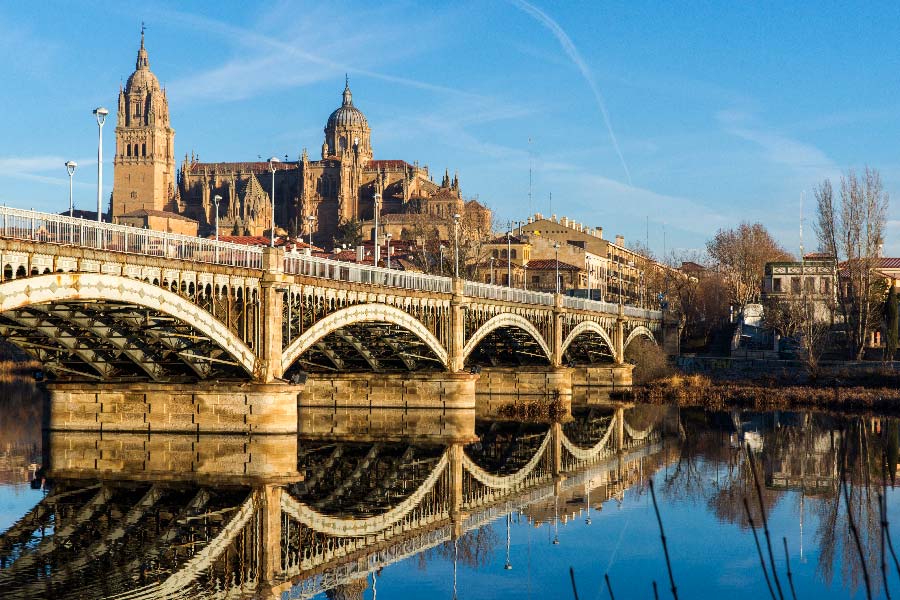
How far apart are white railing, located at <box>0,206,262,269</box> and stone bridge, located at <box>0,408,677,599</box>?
676cm

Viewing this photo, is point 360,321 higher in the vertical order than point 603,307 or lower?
lower

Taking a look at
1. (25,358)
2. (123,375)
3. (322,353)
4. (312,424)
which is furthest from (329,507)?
(25,358)

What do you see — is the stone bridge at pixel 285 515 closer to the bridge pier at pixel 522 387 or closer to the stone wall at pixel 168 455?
the stone wall at pixel 168 455

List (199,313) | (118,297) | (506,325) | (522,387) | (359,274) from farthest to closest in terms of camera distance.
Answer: (522,387) → (506,325) → (359,274) → (199,313) → (118,297)

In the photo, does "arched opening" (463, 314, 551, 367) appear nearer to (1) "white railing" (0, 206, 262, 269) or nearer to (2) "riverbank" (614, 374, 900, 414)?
(2) "riverbank" (614, 374, 900, 414)

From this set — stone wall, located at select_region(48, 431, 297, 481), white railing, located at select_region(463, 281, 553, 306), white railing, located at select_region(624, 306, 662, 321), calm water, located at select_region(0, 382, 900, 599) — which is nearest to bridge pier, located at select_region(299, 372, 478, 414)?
white railing, located at select_region(463, 281, 553, 306)

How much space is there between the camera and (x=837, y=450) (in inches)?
1773

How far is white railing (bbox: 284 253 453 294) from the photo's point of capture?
1820 inches

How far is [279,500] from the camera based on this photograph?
31562 mm

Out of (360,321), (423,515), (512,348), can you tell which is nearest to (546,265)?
(512,348)

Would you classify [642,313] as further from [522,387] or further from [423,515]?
[423,515]

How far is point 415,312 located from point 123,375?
1610 centimetres

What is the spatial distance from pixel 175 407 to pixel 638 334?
62.1m

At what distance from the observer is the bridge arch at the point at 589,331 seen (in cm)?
7828
